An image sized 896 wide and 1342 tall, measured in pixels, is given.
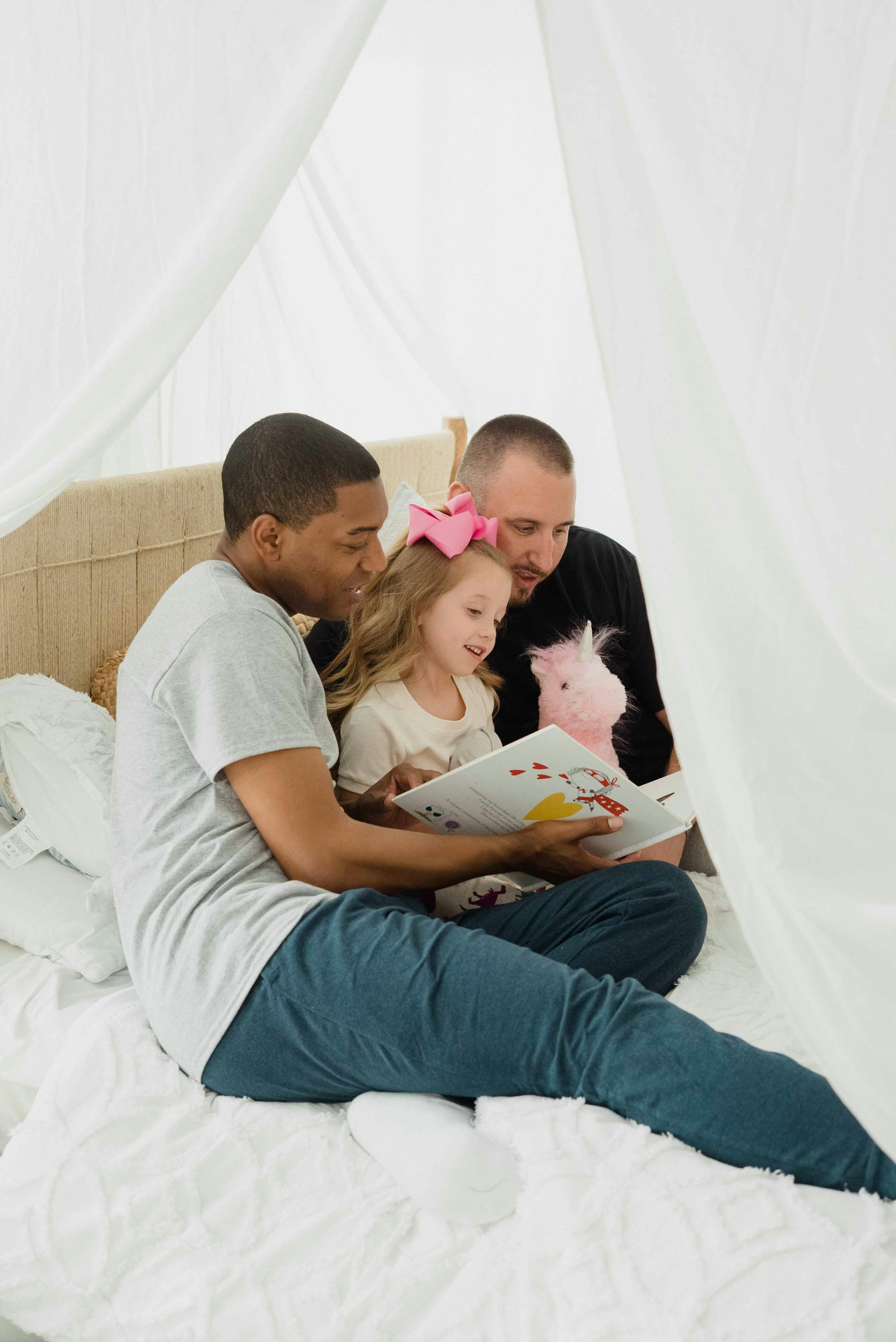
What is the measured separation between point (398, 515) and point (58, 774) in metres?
0.87

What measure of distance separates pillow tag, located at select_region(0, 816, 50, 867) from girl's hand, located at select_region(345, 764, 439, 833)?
0.43 metres

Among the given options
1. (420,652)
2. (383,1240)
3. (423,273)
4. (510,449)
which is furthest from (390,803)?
(423,273)

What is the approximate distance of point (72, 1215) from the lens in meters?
1.03

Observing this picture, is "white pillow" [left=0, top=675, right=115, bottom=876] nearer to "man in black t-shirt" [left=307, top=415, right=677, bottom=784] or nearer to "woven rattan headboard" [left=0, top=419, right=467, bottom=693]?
"woven rattan headboard" [left=0, top=419, right=467, bottom=693]

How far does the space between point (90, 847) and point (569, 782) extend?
2.21ft

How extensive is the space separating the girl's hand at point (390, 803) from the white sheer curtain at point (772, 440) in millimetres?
728

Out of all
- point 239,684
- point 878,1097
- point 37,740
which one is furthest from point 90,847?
point 878,1097

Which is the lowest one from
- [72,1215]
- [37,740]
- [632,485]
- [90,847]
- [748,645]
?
[72,1215]

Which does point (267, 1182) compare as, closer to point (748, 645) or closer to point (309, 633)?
point (748, 645)

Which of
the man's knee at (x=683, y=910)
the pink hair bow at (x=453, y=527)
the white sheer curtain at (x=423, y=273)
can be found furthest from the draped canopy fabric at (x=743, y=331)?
the white sheer curtain at (x=423, y=273)

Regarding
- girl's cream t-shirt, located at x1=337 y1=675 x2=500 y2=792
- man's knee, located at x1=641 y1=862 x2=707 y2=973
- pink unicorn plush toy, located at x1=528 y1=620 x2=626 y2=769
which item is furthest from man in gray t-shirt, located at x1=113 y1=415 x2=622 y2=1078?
pink unicorn plush toy, located at x1=528 y1=620 x2=626 y2=769

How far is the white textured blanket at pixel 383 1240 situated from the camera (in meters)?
0.89

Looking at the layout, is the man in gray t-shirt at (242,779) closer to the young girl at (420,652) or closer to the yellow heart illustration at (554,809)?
the yellow heart illustration at (554,809)

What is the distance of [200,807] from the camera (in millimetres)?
1292
